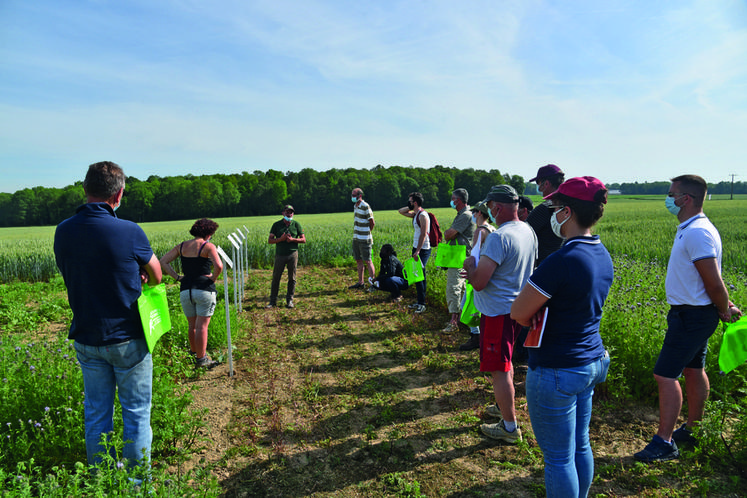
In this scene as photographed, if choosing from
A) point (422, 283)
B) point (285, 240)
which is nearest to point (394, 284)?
point (422, 283)

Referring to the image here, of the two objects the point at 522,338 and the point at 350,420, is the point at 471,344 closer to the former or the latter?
the point at 522,338

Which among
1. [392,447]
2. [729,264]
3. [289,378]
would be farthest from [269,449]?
[729,264]

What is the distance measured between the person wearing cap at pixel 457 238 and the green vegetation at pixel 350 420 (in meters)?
0.49

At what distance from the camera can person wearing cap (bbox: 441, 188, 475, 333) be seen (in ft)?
20.9

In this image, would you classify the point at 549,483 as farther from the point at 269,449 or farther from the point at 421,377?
the point at 421,377

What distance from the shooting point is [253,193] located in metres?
72.4

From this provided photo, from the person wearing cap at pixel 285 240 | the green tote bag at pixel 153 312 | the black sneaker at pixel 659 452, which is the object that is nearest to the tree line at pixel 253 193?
the person wearing cap at pixel 285 240

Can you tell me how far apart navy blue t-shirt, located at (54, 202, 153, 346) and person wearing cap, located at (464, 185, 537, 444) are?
261cm

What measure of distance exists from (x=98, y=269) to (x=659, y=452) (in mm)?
4557

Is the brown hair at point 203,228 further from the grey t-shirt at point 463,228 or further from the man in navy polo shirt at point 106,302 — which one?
the grey t-shirt at point 463,228

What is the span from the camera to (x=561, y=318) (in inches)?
84.7

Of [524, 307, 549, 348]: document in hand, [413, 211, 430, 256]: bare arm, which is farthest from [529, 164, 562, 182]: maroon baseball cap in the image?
[413, 211, 430, 256]: bare arm

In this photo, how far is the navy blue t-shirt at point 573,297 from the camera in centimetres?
207

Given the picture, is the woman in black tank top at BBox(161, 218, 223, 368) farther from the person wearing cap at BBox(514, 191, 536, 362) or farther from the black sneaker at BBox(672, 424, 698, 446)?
the black sneaker at BBox(672, 424, 698, 446)
